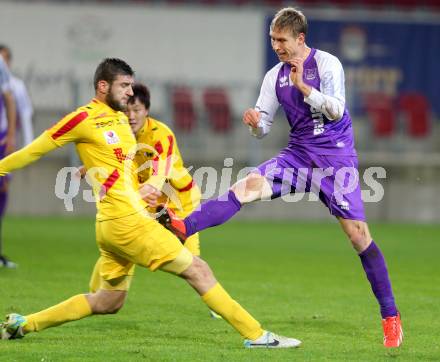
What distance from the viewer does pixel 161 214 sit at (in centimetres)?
699

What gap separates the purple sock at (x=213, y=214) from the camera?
7172 millimetres

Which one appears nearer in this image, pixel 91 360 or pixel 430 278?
pixel 91 360

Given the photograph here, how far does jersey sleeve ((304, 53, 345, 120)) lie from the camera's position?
7.05 meters

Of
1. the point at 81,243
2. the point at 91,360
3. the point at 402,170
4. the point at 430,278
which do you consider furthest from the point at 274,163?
the point at 402,170

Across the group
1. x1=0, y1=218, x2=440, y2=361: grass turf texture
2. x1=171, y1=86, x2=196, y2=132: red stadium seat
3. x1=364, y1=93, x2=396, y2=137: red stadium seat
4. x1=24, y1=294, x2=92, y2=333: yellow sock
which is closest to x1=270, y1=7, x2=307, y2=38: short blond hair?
x1=0, y1=218, x2=440, y2=361: grass turf texture

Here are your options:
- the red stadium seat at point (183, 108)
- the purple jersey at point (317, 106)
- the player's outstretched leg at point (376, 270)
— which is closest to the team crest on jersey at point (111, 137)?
the purple jersey at point (317, 106)

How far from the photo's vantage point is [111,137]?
6816 mm

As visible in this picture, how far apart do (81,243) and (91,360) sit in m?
8.28

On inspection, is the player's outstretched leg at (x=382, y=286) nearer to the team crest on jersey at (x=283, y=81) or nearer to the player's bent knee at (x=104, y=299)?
the team crest on jersey at (x=283, y=81)

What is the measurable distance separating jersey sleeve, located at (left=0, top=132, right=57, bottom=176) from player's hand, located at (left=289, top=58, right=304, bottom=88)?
164cm

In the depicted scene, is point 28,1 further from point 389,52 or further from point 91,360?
point 91,360

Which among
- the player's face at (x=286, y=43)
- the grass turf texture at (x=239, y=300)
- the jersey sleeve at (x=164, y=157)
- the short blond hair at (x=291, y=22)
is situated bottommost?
the grass turf texture at (x=239, y=300)

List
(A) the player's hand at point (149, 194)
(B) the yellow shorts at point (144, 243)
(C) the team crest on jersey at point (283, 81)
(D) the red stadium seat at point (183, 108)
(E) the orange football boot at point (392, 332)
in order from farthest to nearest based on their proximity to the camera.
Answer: (D) the red stadium seat at point (183, 108), (C) the team crest on jersey at point (283, 81), (E) the orange football boot at point (392, 332), (A) the player's hand at point (149, 194), (B) the yellow shorts at point (144, 243)

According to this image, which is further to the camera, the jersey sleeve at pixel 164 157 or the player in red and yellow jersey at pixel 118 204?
the jersey sleeve at pixel 164 157
